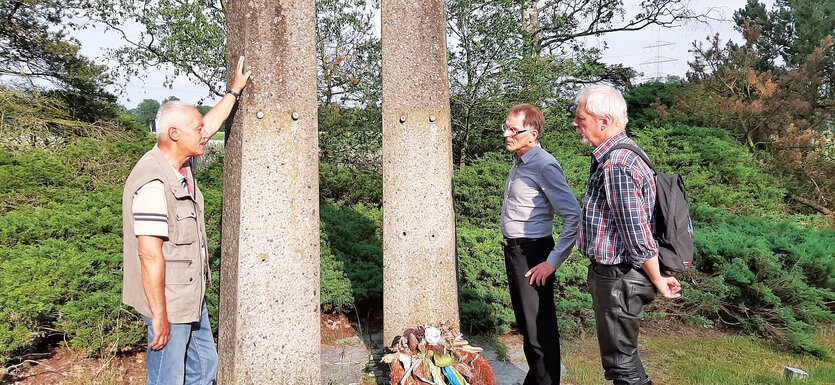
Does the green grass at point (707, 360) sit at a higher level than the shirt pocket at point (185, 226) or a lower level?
lower

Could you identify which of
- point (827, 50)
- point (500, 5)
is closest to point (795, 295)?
point (500, 5)

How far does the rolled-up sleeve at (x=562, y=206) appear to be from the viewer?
2957 mm

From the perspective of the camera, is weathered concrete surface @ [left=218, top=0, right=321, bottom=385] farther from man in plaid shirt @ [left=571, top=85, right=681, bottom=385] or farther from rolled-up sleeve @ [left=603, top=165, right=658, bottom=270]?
rolled-up sleeve @ [left=603, top=165, right=658, bottom=270]

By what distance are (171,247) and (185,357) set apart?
0.64 metres

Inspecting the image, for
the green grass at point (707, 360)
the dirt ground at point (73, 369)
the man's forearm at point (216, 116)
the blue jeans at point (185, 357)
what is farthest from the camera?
the green grass at point (707, 360)

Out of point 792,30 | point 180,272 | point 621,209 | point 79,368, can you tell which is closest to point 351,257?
point 79,368

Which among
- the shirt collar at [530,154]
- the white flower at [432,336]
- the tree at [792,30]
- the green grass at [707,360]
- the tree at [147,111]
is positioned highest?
the tree at [792,30]

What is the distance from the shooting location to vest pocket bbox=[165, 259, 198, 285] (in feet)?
8.04

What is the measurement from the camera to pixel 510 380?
3.95m

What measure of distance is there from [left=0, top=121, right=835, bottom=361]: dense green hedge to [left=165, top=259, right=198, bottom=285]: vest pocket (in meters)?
2.02

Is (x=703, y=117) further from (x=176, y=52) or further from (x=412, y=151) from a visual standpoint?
(x=176, y=52)

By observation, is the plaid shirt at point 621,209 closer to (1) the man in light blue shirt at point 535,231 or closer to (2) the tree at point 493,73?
(1) the man in light blue shirt at point 535,231

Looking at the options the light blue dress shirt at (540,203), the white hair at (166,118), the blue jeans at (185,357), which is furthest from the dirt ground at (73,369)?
the light blue dress shirt at (540,203)

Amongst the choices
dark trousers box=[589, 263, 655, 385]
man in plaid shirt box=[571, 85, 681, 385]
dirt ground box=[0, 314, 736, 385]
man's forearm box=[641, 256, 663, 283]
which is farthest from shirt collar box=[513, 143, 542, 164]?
dirt ground box=[0, 314, 736, 385]
